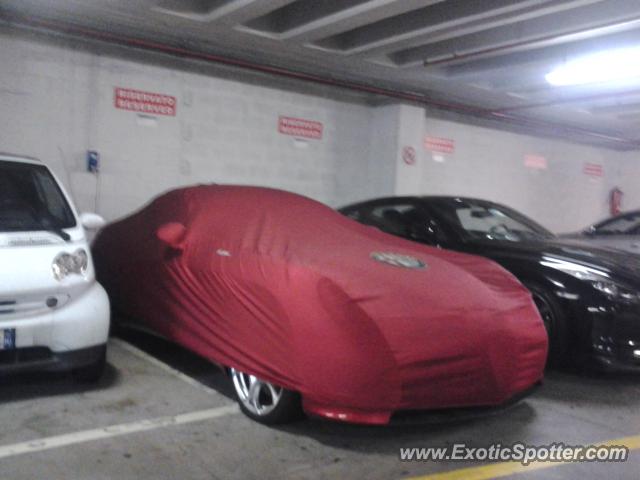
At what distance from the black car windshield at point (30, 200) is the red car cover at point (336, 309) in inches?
27.9

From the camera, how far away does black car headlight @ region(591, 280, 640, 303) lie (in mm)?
4855

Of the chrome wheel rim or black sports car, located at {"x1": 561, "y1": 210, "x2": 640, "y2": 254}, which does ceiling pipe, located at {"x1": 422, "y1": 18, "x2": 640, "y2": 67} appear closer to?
black sports car, located at {"x1": 561, "y1": 210, "x2": 640, "y2": 254}

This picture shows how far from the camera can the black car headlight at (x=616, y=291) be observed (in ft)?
15.9

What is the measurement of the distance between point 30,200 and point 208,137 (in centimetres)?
435

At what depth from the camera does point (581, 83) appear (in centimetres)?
850

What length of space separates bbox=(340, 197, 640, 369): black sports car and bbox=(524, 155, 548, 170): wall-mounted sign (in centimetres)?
665

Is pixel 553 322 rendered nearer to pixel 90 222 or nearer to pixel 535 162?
pixel 90 222

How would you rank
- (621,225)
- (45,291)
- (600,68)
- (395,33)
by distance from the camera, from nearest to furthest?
1. (45,291)
2. (395,33)
3. (600,68)
4. (621,225)

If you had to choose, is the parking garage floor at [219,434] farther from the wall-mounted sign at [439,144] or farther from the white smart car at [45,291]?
the wall-mounted sign at [439,144]

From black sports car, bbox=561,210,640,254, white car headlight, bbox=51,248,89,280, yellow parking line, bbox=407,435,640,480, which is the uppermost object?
black sports car, bbox=561,210,640,254

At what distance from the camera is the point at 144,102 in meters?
7.98

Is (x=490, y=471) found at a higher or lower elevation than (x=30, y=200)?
lower

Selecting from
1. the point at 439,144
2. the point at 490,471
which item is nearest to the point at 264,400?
the point at 490,471

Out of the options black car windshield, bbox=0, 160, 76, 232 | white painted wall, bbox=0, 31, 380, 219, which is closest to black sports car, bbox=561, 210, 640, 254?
white painted wall, bbox=0, 31, 380, 219
